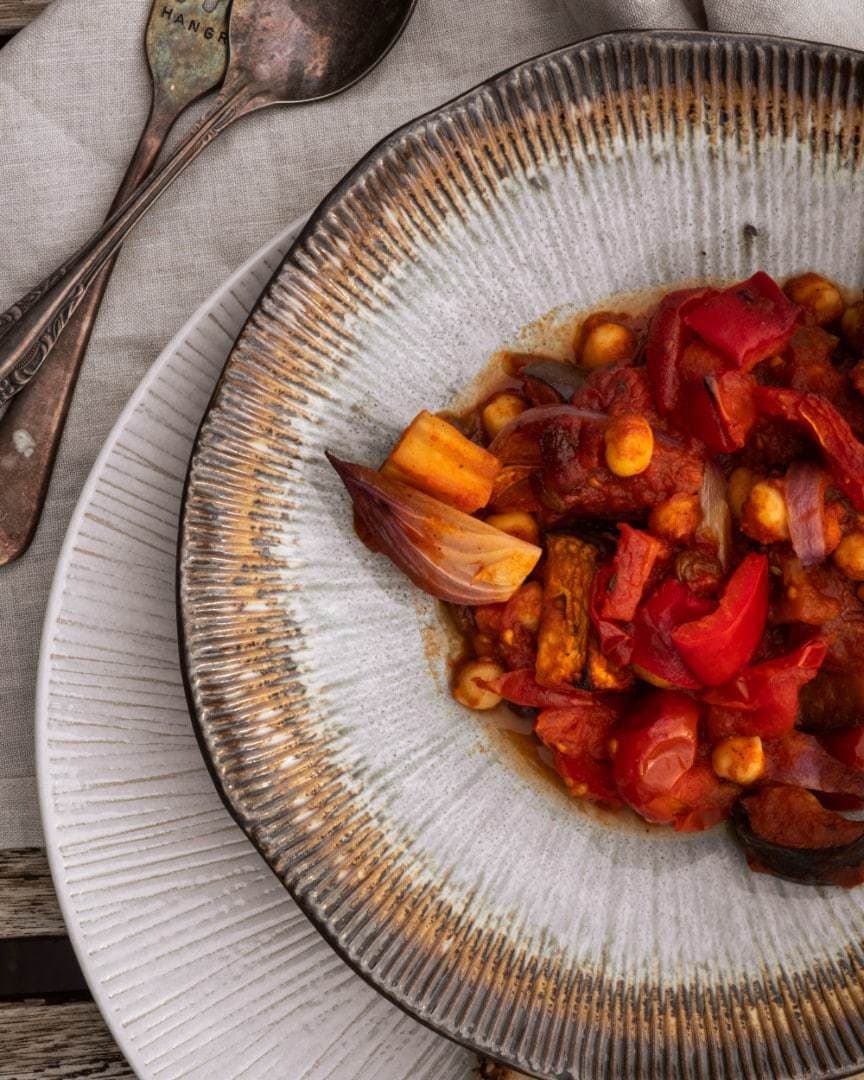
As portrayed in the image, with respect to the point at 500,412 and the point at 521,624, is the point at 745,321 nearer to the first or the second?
the point at 500,412

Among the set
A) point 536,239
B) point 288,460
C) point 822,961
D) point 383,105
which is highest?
point 383,105

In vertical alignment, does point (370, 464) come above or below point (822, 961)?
above

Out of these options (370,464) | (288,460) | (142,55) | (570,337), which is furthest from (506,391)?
(142,55)

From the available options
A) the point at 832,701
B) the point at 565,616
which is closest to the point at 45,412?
the point at 565,616

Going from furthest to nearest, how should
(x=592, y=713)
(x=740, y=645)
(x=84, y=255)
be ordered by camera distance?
Result: (x=84, y=255) → (x=592, y=713) → (x=740, y=645)

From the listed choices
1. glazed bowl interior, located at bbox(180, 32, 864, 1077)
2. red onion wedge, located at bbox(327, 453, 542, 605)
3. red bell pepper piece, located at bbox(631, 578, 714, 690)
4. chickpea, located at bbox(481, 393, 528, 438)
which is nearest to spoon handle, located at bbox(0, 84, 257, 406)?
glazed bowl interior, located at bbox(180, 32, 864, 1077)

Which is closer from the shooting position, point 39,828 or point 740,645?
point 740,645

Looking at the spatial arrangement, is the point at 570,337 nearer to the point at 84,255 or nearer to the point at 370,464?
the point at 370,464

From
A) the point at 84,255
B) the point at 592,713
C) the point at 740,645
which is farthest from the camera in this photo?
the point at 84,255
